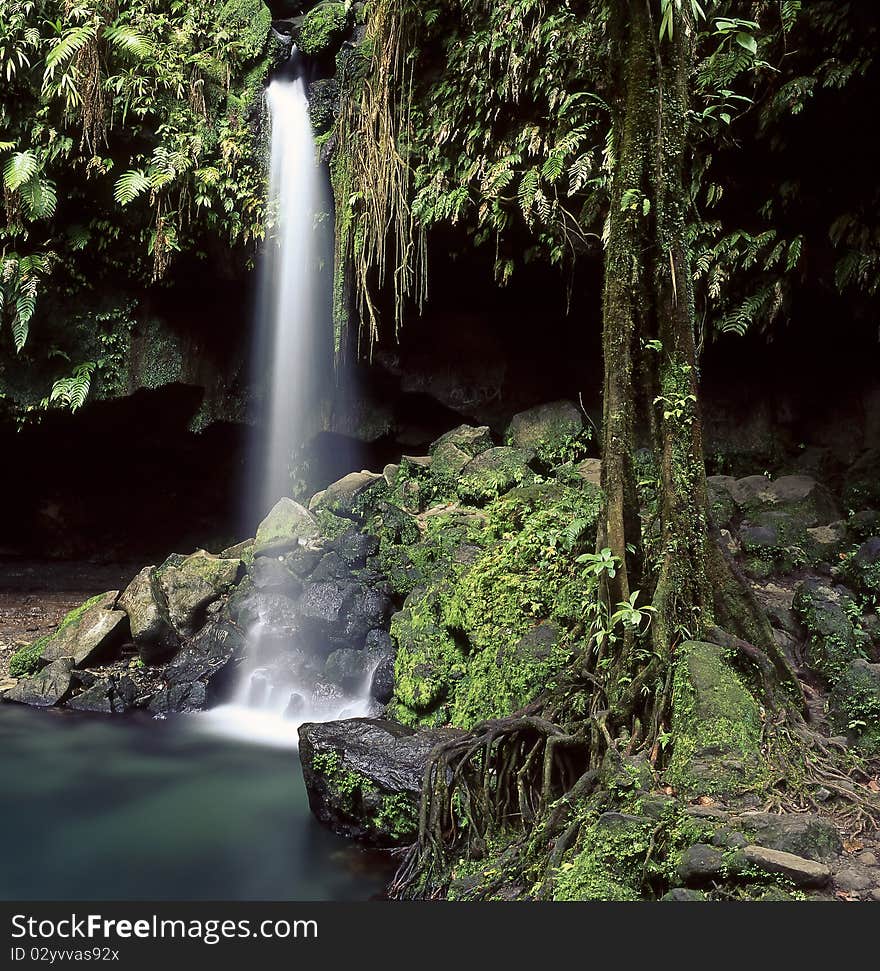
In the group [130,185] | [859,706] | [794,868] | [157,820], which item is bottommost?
[157,820]

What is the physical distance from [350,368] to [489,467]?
385 centimetres

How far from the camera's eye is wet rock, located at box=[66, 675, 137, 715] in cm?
738

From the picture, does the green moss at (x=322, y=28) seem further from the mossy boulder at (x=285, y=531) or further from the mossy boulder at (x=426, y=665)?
the mossy boulder at (x=426, y=665)

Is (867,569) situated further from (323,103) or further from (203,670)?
(323,103)

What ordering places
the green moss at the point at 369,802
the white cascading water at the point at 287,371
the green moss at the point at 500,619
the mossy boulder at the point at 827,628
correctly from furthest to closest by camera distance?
the white cascading water at the point at 287,371, the green moss at the point at 500,619, the mossy boulder at the point at 827,628, the green moss at the point at 369,802

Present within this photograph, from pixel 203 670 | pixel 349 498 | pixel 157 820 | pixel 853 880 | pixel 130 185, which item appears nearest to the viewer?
pixel 853 880

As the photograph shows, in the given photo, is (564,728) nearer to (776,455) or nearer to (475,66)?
(776,455)

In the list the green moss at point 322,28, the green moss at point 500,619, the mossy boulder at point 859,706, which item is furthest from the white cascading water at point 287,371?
the mossy boulder at point 859,706

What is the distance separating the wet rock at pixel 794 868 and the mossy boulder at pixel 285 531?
630cm

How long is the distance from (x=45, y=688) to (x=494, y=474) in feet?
17.2

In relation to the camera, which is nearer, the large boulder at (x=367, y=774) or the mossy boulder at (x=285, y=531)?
the large boulder at (x=367, y=774)

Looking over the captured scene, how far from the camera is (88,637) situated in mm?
8055

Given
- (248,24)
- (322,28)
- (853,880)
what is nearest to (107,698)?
(853,880)

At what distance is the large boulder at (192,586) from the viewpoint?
27.2 ft
